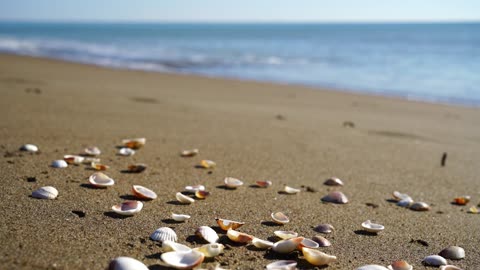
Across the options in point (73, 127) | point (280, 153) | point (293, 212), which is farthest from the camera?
point (73, 127)

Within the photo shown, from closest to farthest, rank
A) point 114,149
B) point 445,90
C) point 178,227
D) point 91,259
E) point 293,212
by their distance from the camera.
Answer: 1. point 91,259
2. point 178,227
3. point 293,212
4. point 114,149
5. point 445,90

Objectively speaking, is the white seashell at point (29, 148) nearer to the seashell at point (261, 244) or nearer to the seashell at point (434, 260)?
the seashell at point (261, 244)

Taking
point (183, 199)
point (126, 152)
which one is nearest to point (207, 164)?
point (126, 152)

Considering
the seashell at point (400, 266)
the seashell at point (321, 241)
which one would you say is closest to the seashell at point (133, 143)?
the seashell at point (321, 241)

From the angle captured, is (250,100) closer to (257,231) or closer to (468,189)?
(468,189)

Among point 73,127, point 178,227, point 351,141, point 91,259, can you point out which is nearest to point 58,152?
point 73,127

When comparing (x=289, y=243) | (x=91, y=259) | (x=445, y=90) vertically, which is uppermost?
(x=445, y=90)

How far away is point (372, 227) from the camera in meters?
2.11

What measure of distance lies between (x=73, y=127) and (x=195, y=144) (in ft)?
3.33

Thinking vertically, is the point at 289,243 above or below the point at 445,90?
below

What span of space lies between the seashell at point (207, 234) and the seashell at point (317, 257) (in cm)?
35

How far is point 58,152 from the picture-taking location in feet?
9.91

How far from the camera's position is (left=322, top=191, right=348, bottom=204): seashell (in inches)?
99.0

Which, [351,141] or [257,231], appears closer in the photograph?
[257,231]
